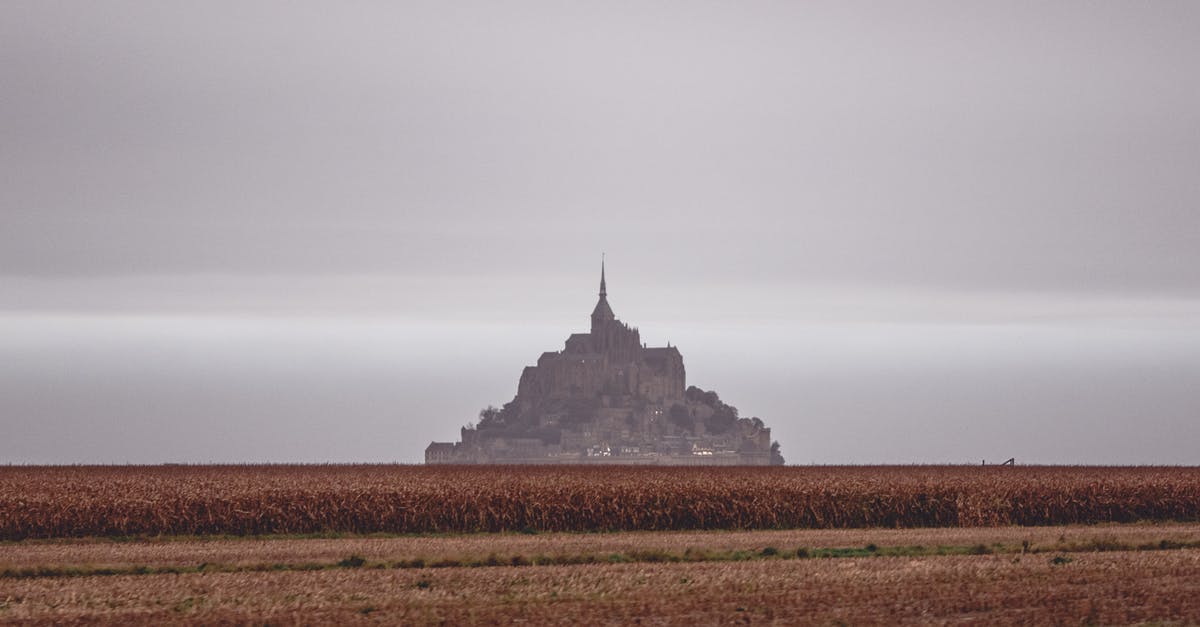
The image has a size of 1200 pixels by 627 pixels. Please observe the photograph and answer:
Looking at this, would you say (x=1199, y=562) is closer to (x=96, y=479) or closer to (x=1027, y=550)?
(x=1027, y=550)

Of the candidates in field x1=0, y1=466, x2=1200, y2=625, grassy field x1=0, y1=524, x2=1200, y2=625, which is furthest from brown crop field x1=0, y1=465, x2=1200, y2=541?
grassy field x1=0, y1=524, x2=1200, y2=625

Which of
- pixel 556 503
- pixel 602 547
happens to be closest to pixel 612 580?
pixel 602 547

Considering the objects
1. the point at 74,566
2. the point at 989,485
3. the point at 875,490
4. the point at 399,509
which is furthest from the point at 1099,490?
the point at 74,566

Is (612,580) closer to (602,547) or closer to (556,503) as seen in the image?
(602,547)

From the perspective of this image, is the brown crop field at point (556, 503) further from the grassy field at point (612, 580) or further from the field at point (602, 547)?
the grassy field at point (612, 580)

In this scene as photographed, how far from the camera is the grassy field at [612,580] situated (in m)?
19.6

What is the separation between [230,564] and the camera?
26.1 metres

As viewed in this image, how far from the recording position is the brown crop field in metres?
33.1

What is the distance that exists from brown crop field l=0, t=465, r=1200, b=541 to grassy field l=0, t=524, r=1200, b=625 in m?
1.36

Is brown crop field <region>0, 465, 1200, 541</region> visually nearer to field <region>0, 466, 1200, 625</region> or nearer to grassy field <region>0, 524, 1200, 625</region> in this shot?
field <region>0, 466, 1200, 625</region>

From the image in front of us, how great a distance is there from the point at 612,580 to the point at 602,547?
6603 mm

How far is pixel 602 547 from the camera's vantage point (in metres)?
29.8

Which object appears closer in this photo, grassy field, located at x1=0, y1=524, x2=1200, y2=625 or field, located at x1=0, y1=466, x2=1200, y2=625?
grassy field, located at x1=0, y1=524, x2=1200, y2=625

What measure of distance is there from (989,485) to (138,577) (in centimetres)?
2451
